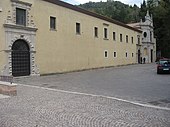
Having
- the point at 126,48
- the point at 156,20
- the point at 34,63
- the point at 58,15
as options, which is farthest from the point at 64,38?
the point at 156,20

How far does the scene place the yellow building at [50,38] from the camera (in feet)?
78.7

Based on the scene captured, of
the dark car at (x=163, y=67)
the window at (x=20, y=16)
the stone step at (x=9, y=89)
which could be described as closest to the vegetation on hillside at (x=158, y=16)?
the dark car at (x=163, y=67)

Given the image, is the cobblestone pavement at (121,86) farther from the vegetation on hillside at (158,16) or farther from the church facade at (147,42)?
the church facade at (147,42)

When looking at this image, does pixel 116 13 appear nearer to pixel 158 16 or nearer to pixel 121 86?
pixel 158 16

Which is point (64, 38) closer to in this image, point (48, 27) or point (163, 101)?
point (48, 27)

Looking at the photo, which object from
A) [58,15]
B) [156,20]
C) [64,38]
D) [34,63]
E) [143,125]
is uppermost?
[156,20]

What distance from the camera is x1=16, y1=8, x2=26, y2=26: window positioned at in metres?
24.9

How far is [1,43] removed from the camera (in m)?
23.2

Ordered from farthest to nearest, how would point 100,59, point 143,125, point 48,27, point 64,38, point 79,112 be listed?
point 100,59 → point 64,38 → point 48,27 → point 79,112 → point 143,125

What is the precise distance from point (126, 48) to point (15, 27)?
2688 centimetres

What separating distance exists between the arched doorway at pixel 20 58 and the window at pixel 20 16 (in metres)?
1.55

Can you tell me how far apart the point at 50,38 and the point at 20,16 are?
4.18 m

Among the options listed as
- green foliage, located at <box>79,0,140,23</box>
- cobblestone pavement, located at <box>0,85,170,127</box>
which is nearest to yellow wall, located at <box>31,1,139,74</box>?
cobblestone pavement, located at <box>0,85,170,127</box>

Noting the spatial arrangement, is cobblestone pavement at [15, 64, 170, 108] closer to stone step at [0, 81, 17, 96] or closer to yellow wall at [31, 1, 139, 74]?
stone step at [0, 81, 17, 96]
